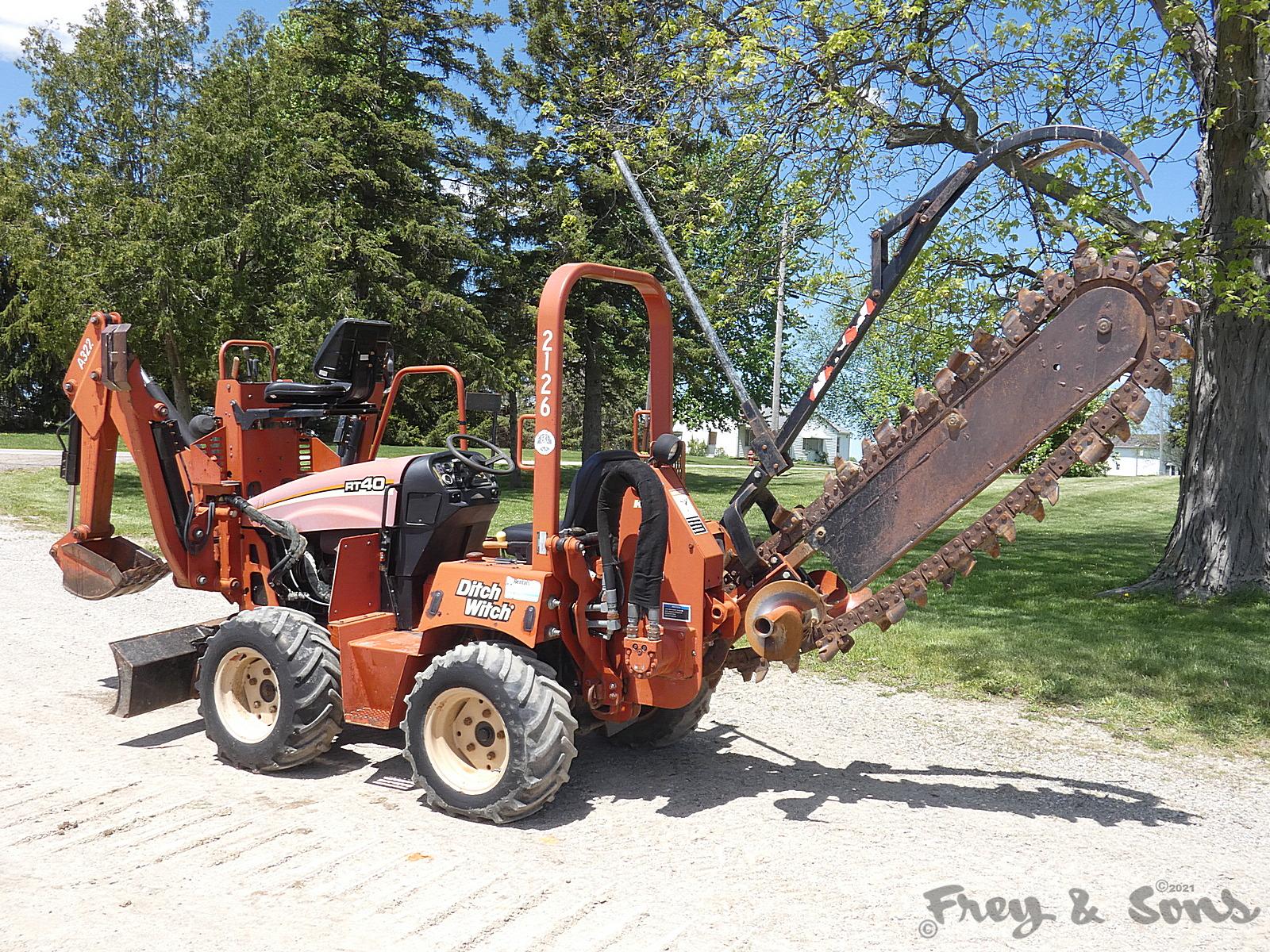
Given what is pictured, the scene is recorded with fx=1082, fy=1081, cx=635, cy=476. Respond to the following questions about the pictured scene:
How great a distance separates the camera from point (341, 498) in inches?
247

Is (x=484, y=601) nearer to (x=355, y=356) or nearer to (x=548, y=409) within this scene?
(x=548, y=409)

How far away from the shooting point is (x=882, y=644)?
→ 9492 mm

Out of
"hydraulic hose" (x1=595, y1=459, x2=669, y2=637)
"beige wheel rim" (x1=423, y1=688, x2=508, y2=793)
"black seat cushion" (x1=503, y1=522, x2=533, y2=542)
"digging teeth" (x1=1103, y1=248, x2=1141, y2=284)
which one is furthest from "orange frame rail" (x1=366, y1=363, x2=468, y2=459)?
"digging teeth" (x1=1103, y1=248, x2=1141, y2=284)

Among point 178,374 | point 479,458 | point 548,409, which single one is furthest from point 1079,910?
point 178,374

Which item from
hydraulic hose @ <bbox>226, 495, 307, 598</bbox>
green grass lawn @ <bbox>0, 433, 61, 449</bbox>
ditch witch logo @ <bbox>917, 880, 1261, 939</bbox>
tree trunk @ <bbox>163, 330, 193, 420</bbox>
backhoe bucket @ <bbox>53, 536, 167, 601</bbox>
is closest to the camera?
ditch witch logo @ <bbox>917, 880, 1261, 939</bbox>

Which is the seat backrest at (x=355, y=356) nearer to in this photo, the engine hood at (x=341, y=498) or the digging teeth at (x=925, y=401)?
the engine hood at (x=341, y=498)

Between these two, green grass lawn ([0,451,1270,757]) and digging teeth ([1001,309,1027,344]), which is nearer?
digging teeth ([1001,309,1027,344])

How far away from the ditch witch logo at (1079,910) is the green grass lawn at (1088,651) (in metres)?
2.71

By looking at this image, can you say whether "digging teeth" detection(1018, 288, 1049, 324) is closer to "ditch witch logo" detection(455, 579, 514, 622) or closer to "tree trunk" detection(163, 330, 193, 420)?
"ditch witch logo" detection(455, 579, 514, 622)

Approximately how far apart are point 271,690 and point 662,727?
2198 millimetres

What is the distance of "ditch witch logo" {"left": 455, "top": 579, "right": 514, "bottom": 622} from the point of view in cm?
529

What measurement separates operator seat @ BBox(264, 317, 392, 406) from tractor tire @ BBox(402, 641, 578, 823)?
92.6 inches

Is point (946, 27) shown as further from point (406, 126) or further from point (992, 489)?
point (992, 489)

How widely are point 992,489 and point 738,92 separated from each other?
877 inches
